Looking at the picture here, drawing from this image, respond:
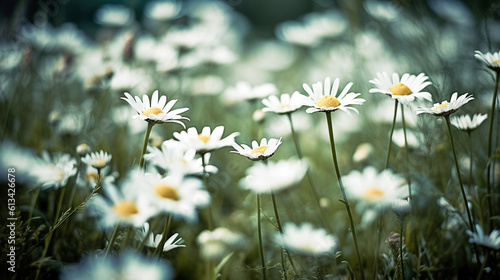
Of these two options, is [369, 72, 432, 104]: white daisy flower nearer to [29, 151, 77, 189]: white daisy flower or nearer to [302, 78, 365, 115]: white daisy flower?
[302, 78, 365, 115]: white daisy flower

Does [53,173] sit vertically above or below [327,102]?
below

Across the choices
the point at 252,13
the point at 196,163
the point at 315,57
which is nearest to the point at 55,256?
the point at 196,163

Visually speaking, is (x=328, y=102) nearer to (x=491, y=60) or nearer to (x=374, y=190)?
(x=374, y=190)

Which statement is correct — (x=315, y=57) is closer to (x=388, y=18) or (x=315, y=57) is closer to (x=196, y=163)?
(x=388, y=18)

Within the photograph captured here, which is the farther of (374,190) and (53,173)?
(53,173)

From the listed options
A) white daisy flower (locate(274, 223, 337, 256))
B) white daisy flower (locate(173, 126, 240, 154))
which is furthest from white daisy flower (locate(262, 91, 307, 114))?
white daisy flower (locate(274, 223, 337, 256))

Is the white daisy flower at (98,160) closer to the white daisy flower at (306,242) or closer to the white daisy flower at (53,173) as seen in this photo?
the white daisy flower at (53,173)

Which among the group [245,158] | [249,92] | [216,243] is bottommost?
[245,158]

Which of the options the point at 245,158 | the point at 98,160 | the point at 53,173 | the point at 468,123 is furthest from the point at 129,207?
the point at 245,158
